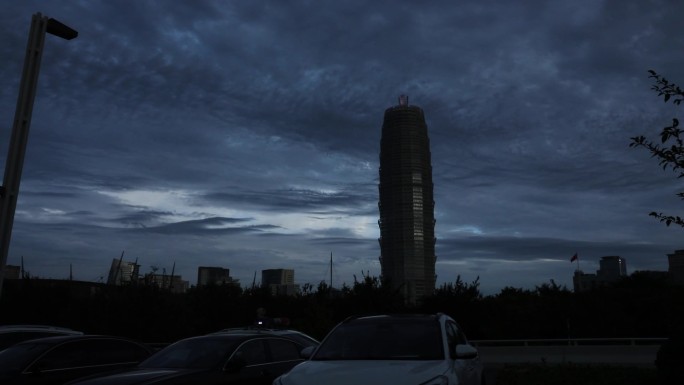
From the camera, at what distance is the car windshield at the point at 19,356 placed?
9.47 meters

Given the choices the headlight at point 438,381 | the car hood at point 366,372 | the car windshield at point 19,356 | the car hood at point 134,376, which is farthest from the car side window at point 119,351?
the headlight at point 438,381

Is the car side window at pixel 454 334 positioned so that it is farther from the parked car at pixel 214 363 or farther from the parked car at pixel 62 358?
the parked car at pixel 62 358

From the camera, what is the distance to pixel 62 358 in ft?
33.3

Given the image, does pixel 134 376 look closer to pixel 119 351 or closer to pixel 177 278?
pixel 119 351

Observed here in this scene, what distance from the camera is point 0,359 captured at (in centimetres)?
976

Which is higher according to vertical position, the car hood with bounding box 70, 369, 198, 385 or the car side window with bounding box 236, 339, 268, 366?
the car side window with bounding box 236, 339, 268, 366

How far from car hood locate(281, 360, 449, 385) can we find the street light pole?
191 inches

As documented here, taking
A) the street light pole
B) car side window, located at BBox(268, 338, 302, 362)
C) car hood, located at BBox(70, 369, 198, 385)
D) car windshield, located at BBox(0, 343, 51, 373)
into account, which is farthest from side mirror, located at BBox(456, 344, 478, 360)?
car windshield, located at BBox(0, 343, 51, 373)

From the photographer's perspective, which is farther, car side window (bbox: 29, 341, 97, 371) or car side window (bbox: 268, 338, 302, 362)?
car side window (bbox: 268, 338, 302, 362)

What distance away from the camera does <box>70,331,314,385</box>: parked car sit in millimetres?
7820

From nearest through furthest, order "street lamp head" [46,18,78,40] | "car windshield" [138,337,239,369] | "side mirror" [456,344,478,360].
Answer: "side mirror" [456,344,478,360], "car windshield" [138,337,239,369], "street lamp head" [46,18,78,40]

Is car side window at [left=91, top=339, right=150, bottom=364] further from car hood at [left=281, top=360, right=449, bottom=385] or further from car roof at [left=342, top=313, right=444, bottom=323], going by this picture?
car hood at [left=281, top=360, right=449, bottom=385]

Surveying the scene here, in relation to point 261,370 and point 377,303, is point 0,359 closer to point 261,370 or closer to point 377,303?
point 261,370

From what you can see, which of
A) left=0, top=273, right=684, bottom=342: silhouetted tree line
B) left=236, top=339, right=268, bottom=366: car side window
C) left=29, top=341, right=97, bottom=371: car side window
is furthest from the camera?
left=0, top=273, right=684, bottom=342: silhouetted tree line
